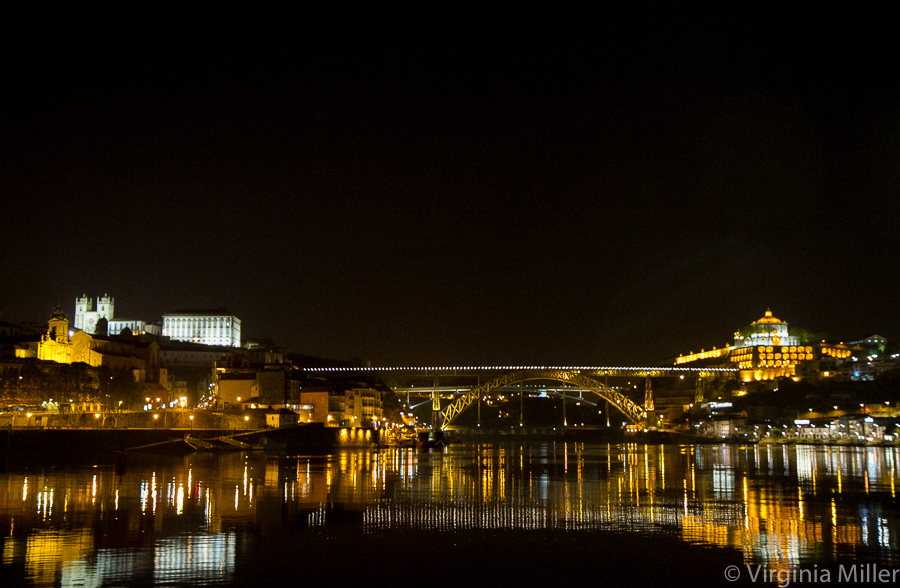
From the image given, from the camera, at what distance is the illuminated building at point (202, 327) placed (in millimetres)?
130750

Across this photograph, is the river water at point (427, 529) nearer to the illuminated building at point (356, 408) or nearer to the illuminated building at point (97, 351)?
the illuminated building at point (356, 408)

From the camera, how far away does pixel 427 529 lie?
1509 cm

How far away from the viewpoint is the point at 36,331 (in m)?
84.2

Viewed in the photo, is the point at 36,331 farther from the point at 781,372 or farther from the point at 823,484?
the point at 781,372

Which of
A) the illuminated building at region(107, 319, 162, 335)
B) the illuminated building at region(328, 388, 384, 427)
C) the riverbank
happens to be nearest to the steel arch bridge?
the illuminated building at region(328, 388, 384, 427)

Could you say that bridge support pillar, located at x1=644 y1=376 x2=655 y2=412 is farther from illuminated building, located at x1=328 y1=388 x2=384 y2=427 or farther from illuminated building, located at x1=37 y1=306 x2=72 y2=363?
illuminated building, located at x1=37 y1=306 x2=72 y2=363

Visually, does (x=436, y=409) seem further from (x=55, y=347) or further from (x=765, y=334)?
(x=765, y=334)

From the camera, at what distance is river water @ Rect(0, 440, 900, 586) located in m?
11.1

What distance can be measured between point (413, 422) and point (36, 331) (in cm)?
4411

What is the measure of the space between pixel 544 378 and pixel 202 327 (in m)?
66.3

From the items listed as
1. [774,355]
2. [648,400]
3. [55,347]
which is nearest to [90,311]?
[55,347]

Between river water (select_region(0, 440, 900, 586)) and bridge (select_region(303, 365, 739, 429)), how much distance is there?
62.5 metres

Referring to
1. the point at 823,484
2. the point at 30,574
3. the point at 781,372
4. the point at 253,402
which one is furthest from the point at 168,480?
the point at 781,372

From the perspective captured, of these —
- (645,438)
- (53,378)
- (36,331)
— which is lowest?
(645,438)
